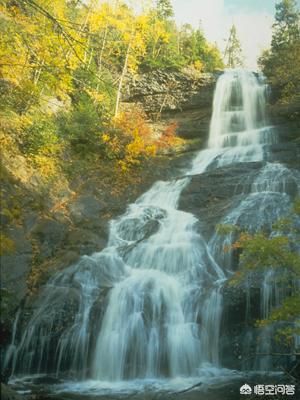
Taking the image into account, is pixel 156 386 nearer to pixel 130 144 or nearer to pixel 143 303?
pixel 143 303

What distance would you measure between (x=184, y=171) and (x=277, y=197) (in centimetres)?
621

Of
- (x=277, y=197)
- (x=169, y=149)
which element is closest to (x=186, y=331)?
(x=277, y=197)

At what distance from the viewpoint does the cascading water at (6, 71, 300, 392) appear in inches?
325

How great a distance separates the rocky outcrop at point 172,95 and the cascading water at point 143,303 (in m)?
10.9

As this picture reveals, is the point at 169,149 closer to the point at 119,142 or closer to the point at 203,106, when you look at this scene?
the point at 119,142

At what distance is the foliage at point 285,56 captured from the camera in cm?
2033

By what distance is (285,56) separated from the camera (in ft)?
77.4

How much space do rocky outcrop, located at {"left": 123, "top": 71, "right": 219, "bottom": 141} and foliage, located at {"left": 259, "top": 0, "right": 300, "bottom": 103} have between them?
4.12 m

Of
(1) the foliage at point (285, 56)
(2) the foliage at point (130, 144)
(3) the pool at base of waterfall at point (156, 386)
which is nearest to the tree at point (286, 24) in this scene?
→ (1) the foliage at point (285, 56)

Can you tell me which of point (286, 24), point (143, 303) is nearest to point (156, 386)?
point (143, 303)

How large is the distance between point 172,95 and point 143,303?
17.1 meters

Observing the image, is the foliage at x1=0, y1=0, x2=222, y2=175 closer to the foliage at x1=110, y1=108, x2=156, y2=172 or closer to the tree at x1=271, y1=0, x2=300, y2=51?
the foliage at x1=110, y1=108, x2=156, y2=172

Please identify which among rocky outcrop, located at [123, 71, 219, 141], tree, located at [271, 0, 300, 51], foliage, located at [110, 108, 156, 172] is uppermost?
tree, located at [271, 0, 300, 51]

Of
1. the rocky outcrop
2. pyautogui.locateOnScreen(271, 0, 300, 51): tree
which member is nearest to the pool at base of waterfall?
the rocky outcrop
